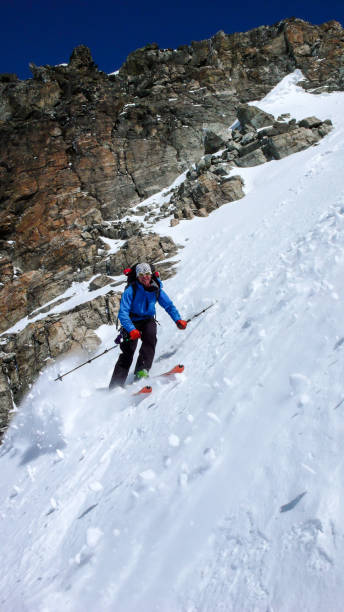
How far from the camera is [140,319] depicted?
6473mm

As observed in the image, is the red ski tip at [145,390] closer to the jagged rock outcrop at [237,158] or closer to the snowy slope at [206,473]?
the snowy slope at [206,473]

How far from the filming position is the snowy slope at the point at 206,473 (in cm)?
208

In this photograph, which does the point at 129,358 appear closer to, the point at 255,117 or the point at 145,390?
the point at 145,390

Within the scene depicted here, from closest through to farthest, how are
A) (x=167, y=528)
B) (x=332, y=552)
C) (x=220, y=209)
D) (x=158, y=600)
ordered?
(x=332, y=552)
(x=158, y=600)
(x=167, y=528)
(x=220, y=209)

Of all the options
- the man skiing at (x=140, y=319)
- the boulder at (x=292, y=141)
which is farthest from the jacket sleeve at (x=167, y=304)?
the boulder at (x=292, y=141)

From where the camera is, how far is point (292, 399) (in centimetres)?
317

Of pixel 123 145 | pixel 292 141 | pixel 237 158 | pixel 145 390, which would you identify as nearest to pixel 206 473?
pixel 145 390

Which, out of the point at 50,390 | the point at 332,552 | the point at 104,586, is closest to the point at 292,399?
the point at 332,552

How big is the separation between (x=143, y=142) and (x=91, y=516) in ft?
116

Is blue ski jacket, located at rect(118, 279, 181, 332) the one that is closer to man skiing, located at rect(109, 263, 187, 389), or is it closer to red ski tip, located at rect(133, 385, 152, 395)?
man skiing, located at rect(109, 263, 187, 389)

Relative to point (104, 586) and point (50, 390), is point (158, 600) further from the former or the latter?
point (50, 390)

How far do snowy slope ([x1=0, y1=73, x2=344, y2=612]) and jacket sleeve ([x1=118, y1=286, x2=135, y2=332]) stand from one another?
1.10m

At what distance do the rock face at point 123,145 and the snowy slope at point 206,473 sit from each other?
985 cm

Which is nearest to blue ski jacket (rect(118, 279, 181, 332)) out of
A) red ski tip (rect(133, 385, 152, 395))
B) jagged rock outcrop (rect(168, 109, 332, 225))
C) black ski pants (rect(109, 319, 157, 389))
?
black ski pants (rect(109, 319, 157, 389))
